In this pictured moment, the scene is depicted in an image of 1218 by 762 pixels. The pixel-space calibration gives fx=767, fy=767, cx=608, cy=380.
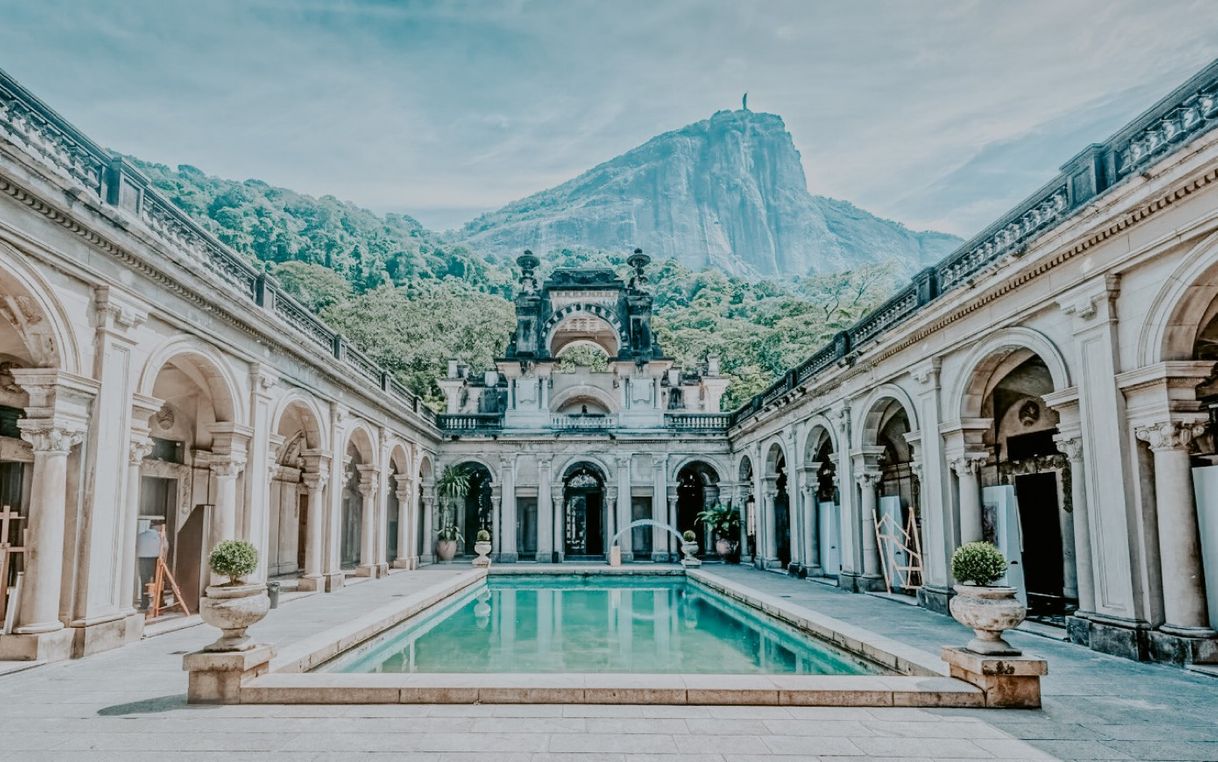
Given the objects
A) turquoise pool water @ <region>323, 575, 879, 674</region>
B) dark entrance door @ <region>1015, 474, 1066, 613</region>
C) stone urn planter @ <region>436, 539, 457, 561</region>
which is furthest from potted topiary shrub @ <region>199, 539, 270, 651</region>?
stone urn planter @ <region>436, 539, 457, 561</region>

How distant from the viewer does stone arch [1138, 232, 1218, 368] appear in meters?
7.13

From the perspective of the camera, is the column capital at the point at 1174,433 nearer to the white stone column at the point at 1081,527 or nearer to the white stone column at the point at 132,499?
the white stone column at the point at 1081,527

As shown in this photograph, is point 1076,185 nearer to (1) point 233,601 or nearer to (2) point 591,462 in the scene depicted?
(1) point 233,601

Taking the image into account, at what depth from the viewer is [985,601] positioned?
20.7ft

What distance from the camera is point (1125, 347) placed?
8.11 meters

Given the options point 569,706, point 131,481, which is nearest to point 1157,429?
point 569,706

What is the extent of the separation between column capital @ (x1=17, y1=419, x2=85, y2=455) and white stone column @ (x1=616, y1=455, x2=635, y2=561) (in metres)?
18.5

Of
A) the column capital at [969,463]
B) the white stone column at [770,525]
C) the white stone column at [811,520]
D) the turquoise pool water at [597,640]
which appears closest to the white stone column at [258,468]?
the turquoise pool water at [597,640]

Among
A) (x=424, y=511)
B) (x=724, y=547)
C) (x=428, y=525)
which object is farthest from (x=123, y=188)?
(x=724, y=547)

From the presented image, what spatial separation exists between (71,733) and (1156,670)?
9083 millimetres

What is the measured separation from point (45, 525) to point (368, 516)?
10528 mm

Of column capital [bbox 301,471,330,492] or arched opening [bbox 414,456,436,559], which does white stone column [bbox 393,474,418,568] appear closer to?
arched opening [bbox 414,456,436,559]

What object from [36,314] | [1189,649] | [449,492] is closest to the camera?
[1189,649]

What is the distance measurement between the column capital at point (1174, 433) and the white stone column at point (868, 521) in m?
7.35
